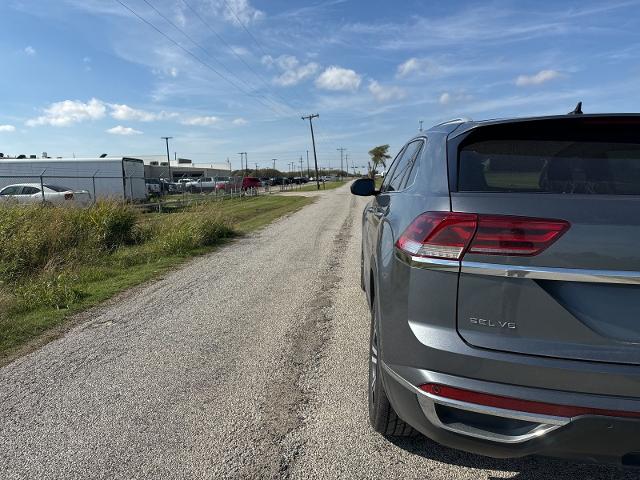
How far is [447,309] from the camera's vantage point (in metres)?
2.17

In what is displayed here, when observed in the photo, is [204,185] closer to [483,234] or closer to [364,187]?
[364,187]

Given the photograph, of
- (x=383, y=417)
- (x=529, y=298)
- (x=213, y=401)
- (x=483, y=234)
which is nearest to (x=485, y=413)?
(x=529, y=298)

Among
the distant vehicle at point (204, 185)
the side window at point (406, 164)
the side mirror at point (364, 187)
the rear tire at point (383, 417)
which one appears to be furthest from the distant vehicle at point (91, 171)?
the rear tire at point (383, 417)

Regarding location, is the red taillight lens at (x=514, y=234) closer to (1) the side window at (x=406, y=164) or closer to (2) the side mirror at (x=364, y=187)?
(1) the side window at (x=406, y=164)

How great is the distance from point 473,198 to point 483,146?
0.42m

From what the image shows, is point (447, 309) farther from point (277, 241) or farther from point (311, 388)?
point (277, 241)

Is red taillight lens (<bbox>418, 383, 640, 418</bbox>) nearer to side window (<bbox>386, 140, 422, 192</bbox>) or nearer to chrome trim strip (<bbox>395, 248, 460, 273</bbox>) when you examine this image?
chrome trim strip (<bbox>395, 248, 460, 273</bbox>)

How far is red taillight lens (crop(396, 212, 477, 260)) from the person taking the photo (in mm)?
2160

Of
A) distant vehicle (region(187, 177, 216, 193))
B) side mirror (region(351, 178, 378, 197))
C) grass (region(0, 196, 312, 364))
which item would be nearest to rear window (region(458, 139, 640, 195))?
side mirror (region(351, 178, 378, 197))

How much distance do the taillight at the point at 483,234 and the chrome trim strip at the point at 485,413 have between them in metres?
0.63

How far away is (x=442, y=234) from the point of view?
2.22 metres

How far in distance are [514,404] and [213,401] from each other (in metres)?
2.29

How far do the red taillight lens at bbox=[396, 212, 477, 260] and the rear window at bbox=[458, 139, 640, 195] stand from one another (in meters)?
0.20

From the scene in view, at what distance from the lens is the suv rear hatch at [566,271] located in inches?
78.0
